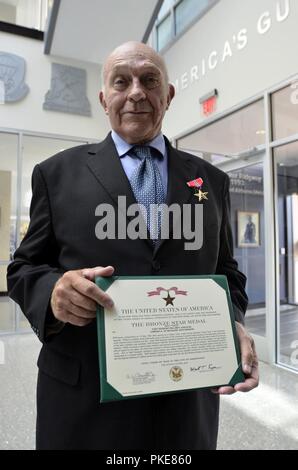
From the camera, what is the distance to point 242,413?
254cm

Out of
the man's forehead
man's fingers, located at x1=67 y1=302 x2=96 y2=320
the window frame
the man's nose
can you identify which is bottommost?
man's fingers, located at x1=67 y1=302 x2=96 y2=320

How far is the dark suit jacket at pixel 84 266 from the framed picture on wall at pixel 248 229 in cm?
342

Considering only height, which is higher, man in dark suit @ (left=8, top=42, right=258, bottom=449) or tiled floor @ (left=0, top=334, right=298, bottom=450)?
man in dark suit @ (left=8, top=42, right=258, bottom=449)

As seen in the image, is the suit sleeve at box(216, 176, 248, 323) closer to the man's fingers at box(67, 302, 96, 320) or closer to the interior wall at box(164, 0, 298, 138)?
the man's fingers at box(67, 302, 96, 320)

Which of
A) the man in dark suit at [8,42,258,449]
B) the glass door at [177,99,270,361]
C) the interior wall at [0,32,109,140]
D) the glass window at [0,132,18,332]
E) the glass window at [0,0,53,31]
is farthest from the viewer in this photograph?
the glass window at [0,0,53,31]

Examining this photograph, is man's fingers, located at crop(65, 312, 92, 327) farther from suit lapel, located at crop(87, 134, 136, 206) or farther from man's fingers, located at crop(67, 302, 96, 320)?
suit lapel, located at crop(87, 134, 136, 206)

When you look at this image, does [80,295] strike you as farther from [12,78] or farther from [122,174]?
[12,78]

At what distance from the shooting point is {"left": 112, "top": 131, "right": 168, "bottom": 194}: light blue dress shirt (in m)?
1.00

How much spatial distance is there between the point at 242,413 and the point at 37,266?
228 cm

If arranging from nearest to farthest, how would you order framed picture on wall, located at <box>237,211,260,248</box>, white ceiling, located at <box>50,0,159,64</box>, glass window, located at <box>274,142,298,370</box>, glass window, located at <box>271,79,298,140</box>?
glass window, located at <box>271,79,298,140</box> < glass window, located at <box>274,142,298,370</box> < framed picture on wall, located at <box>237,211,260,248</box> < white ceiling, located at <box>50,0,159,64</box>

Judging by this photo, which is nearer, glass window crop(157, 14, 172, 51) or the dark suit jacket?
the dark suit jacket

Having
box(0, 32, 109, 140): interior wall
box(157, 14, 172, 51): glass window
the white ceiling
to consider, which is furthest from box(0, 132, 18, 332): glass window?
box(157, 14, 172, 51): glass window

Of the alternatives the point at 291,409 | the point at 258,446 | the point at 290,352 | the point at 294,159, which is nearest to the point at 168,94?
the point at 258,446
